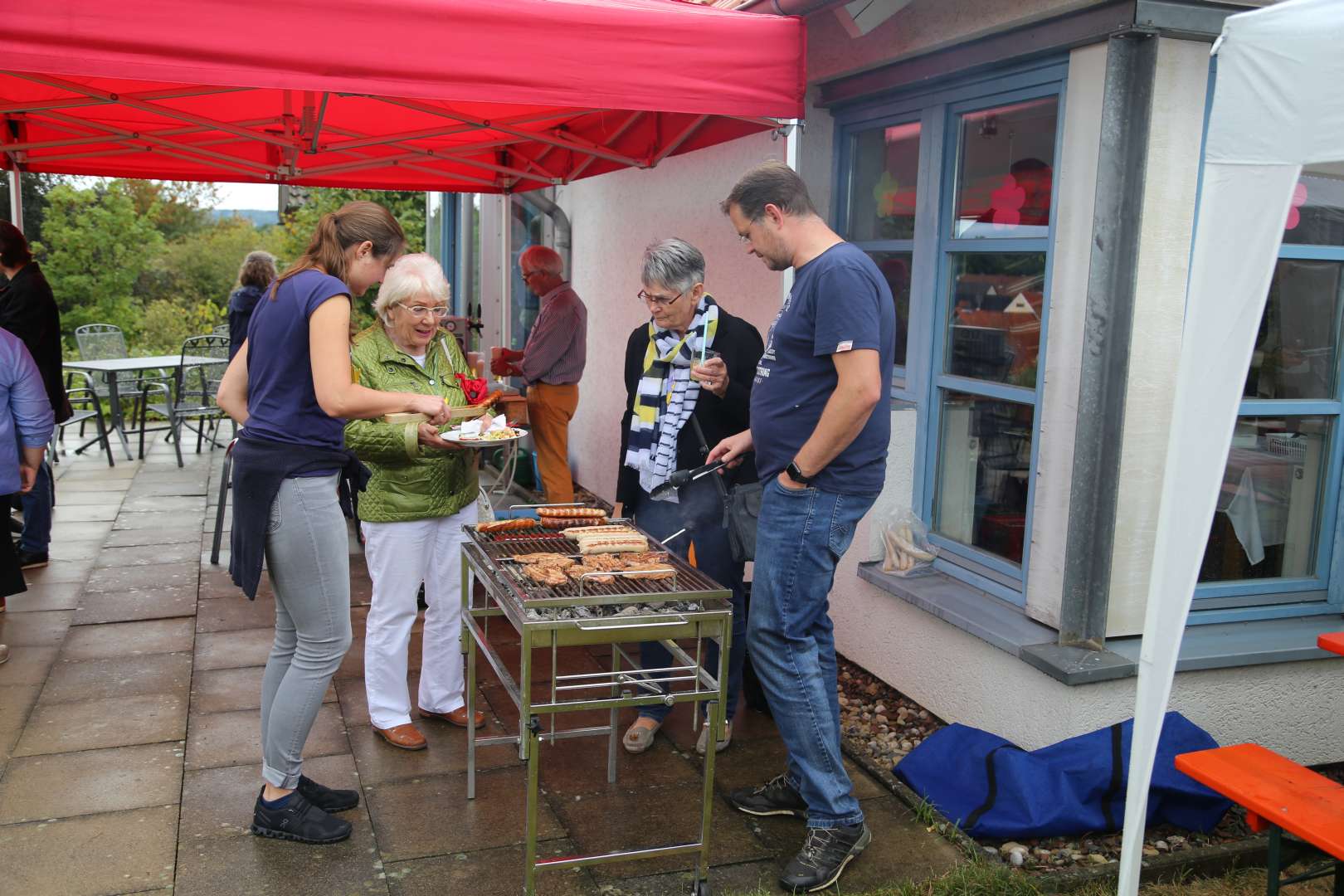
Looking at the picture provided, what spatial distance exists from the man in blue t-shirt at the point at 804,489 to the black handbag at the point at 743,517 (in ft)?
0.81

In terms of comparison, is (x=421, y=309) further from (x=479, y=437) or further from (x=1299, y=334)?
Answer: (x=1299, y=334)

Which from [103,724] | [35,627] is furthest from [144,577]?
[103,724]

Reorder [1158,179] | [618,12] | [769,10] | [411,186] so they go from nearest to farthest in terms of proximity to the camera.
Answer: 1. [1158,179]
2. [618,12]
3. [769,10]
4. [411,186]

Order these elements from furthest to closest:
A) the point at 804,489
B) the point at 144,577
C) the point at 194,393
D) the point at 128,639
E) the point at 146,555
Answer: the point at 194,393 → the point at 146,555 → the point at 144,577 → the point at 128,639 → the point at 804,489

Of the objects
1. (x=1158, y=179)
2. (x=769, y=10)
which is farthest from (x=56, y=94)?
(x=1158, y=179)

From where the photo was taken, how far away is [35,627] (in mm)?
5316

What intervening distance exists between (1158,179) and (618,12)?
1.83 meters

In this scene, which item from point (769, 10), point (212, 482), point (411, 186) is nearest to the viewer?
point (769, 10)

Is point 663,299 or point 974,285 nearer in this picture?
point 663,299

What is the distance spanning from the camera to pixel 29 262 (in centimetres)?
610

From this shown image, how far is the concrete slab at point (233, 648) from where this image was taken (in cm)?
486

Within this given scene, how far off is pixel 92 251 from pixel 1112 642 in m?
15.7

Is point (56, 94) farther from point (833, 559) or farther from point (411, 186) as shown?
point (833, 559)

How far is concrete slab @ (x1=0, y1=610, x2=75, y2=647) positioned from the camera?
5117 mm
